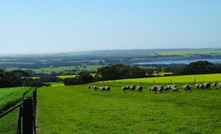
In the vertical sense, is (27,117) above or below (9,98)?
above

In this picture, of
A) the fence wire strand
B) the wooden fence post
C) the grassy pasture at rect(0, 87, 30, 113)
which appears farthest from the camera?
the grassy pasture at rect(0, 87, 30, 113)

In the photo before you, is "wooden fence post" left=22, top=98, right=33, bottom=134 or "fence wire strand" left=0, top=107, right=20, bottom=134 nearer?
"wooden fence post" left=22, top=98, right=33, bottom=134

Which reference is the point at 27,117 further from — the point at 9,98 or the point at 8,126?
the point at 9,98

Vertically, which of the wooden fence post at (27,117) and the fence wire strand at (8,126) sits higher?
the wooden fence post at (27,117)

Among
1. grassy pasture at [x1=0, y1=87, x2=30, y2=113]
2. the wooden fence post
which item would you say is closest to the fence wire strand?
grassy pasture at [x1=0, y1=87, x2=30, y2=113]

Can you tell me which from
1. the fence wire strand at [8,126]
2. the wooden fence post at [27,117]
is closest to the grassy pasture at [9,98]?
the fence wire strand at [8,126]

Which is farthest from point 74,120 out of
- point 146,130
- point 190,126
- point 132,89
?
point 132,89

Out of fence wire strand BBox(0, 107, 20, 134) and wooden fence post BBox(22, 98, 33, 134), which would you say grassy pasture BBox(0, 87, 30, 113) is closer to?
fence wire strand BBox(0, 107, 20, 134)

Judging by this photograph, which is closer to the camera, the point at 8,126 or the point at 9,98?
the point at 8,126

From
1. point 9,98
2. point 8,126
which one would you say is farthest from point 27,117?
point 9,98

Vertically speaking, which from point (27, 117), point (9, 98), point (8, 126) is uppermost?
point (27, 117)

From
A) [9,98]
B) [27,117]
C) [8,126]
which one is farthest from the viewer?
[9,98]

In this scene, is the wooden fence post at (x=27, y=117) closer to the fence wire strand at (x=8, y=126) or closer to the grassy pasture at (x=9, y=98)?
the fence wire strand at (x=8, y=126)

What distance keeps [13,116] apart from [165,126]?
10.2 metres
